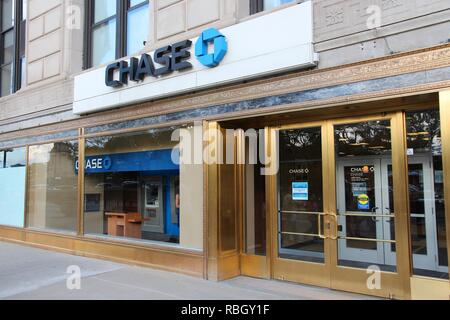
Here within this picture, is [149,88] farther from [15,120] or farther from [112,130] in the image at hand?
[15,120]

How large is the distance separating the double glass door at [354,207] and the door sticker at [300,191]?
0.05ft

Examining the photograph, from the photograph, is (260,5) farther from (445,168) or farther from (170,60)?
(445,168)

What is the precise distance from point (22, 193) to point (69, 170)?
2.16m

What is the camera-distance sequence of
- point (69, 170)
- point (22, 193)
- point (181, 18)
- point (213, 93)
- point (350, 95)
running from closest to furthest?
1. point (350, 95)
2. point (213, 93)
3. point (181, 18)
4. point (69, 170)
5. point (22, 193)

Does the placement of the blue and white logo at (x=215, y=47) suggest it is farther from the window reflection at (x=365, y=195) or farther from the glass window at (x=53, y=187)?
the glass window at (x=53, y=187)

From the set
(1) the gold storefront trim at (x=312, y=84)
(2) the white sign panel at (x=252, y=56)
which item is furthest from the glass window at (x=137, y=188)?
(2) the white sign panel at (x=252, y=56)

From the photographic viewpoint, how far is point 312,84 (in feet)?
19.4

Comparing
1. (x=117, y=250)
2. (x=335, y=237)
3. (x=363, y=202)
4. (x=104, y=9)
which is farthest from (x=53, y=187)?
(x=363, y=202)

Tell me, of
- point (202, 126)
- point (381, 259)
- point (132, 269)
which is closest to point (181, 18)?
point (202, 126)

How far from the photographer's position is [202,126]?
7.14m

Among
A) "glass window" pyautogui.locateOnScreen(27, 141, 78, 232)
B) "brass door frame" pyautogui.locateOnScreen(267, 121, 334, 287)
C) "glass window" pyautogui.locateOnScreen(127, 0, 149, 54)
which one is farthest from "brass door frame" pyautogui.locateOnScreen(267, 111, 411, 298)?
"glass window" pyautogui.locateOnScreen(27, 141, 78, 232)

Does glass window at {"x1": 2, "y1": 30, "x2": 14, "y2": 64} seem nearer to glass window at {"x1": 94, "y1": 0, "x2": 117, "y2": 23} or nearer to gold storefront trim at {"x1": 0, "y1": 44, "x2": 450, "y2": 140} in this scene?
glass window at {"x1": 94, "y1": 0, "x2": 117, "y2": 23}

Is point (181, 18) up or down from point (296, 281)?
up

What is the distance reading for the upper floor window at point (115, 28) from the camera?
900 centimetres
